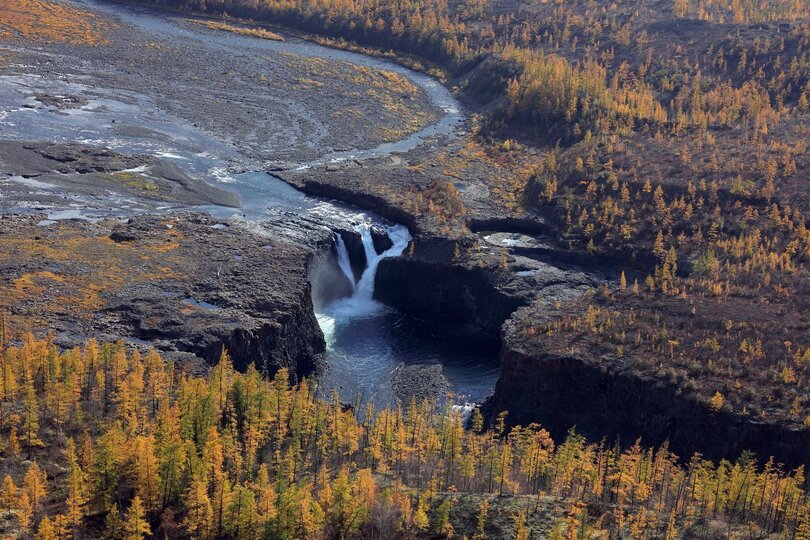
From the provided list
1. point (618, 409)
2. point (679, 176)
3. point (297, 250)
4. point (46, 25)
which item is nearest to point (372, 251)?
point (297, 250)

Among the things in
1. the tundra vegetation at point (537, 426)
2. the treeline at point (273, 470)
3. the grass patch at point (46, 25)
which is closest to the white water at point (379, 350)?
the tundra vegetation at point (537, 426)

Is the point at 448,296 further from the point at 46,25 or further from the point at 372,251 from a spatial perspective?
the point at 46,25

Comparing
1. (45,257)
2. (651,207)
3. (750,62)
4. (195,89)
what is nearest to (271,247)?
(45,257)

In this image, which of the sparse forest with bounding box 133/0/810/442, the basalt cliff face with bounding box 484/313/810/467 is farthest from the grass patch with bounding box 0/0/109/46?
the basalt cliff face with bounding box 484/313/810/467

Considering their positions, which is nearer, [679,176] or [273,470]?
[273,470]

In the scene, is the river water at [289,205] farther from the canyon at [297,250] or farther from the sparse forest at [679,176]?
the sparse forest at [679,176]

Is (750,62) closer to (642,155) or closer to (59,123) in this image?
(642,155)
